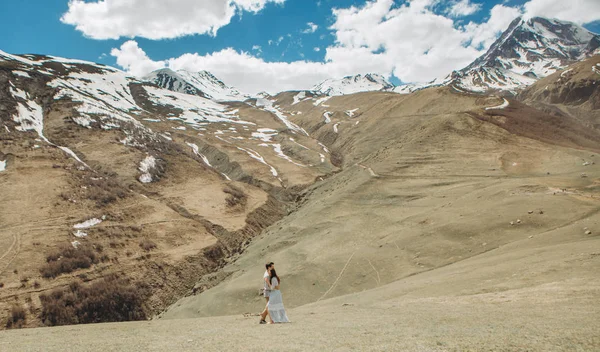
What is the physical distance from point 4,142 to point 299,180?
203ft

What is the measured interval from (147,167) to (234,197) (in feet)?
70.2

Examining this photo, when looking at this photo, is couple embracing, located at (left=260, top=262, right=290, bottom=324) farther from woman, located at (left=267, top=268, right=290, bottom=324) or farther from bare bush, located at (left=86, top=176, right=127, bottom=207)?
bare bush, located at (left=86, top=176, right=127, bottom=207)

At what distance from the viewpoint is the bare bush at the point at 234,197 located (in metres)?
72.6

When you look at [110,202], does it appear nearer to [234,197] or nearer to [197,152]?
[234,197]

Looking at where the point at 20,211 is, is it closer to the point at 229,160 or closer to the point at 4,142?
the point at 4,142

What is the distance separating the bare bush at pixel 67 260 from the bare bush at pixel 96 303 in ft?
9.25

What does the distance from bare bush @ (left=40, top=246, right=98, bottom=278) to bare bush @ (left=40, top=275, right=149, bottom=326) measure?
2.82 meters

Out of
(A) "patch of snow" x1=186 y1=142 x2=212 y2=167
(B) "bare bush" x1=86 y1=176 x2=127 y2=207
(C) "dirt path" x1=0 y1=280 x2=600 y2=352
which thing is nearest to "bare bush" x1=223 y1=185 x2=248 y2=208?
(B) "bare bush" x1=86 y1=176 x2=127 y2=207

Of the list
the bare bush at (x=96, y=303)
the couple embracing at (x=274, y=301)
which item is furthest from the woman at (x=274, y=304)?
the bare bush at (x=96, y=303)

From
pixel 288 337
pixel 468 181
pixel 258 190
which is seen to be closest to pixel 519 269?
pixel 288 337

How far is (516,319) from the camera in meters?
13.0

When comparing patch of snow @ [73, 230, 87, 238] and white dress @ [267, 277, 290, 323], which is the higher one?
patch of snow @ [73, 230, 87, 238]

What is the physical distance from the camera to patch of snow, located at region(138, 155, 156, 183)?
75.4 meters

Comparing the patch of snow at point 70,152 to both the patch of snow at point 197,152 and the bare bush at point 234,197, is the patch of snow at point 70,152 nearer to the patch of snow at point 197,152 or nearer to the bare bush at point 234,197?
the bare bush at point 234,197
